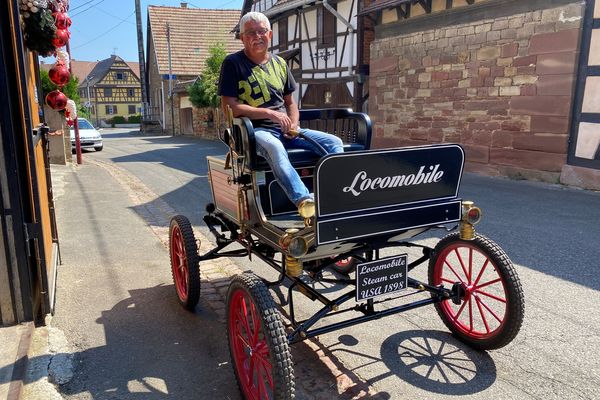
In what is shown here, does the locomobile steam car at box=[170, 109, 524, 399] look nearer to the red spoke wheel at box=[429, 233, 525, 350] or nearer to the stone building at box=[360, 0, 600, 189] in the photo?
the red spoke wheel at box=[429, 233, 525, 350]

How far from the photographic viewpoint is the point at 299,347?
3.19 metres

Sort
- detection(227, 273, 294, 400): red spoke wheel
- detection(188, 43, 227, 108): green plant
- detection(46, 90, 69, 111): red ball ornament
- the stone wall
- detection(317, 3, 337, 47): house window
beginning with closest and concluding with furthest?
detection(227, 273, 294, 400): red spoke wheel
detection(46, 90, 69, 111): red ball ornament
the stone wall
detection(317, 3, 337, 47): house window
detection(188, 43, 227, 108): green plant

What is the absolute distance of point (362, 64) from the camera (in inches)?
595

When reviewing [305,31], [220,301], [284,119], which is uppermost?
[305,31]

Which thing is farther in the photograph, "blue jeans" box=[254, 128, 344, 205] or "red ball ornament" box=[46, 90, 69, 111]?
"red ball ornament" box=[46, 90, 69, 111]

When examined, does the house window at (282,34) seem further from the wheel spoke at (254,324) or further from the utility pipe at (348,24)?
the wheel spoke at (254,324)

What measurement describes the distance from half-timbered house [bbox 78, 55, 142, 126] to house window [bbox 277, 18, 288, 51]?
167 feet

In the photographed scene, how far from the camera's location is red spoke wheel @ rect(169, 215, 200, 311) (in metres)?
3.58

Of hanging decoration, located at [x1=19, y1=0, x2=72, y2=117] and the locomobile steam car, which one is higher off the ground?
hanging decoration, located at [x1=19, y1=0, x2=72, y2=117]

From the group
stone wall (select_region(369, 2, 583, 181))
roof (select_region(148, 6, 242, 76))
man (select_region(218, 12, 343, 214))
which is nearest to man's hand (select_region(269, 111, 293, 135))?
man (select_region(218, 12, 343, 214))

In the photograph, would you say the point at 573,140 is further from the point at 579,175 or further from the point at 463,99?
the point at 463,99

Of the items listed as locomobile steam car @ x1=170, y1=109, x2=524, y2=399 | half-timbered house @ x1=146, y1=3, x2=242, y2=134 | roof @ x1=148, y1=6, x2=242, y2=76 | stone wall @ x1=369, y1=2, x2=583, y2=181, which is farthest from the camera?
roof @ x1=148, y1=6, x2=242, y2=76

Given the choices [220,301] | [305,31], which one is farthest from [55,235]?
[305,31]

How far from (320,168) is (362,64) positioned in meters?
13.6
